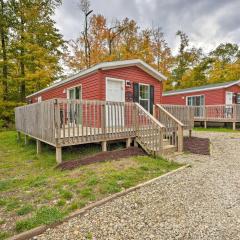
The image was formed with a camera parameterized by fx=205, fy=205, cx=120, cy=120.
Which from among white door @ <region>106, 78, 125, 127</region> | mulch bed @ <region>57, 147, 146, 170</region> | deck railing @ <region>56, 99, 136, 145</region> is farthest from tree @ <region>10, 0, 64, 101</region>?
mulch bed @ <region>57, 147, 146, 170</region>

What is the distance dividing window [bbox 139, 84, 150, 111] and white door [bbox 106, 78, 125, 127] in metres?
1.27

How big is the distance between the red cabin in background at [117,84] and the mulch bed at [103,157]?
303 cm

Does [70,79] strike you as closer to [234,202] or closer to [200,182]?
[200,182]

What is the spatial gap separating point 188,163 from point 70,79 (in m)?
7.08

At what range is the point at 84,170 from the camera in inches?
194

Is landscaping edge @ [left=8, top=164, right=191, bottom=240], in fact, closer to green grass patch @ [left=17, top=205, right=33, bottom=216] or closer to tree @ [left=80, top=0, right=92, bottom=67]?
green grass patch @ [left=17, top=205, right=33, bottom=216]

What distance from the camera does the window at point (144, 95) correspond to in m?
10.4

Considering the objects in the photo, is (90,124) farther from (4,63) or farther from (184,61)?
(184,61)

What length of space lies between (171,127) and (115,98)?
9.42 ft

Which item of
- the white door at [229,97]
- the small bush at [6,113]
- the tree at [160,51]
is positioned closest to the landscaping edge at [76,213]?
the white door at [229,97]

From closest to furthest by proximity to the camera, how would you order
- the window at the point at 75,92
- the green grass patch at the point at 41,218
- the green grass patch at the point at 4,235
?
the green grass patch at the point at 4,235, the green grass patch at the point at 41,218, the window at the point at 75,92

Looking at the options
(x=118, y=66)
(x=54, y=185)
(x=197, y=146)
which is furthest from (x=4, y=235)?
(x=118, y=66)

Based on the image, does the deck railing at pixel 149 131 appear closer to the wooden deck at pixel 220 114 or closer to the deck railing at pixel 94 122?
the deck railing at pixel 94 122

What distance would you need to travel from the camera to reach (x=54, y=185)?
4.07 meters
